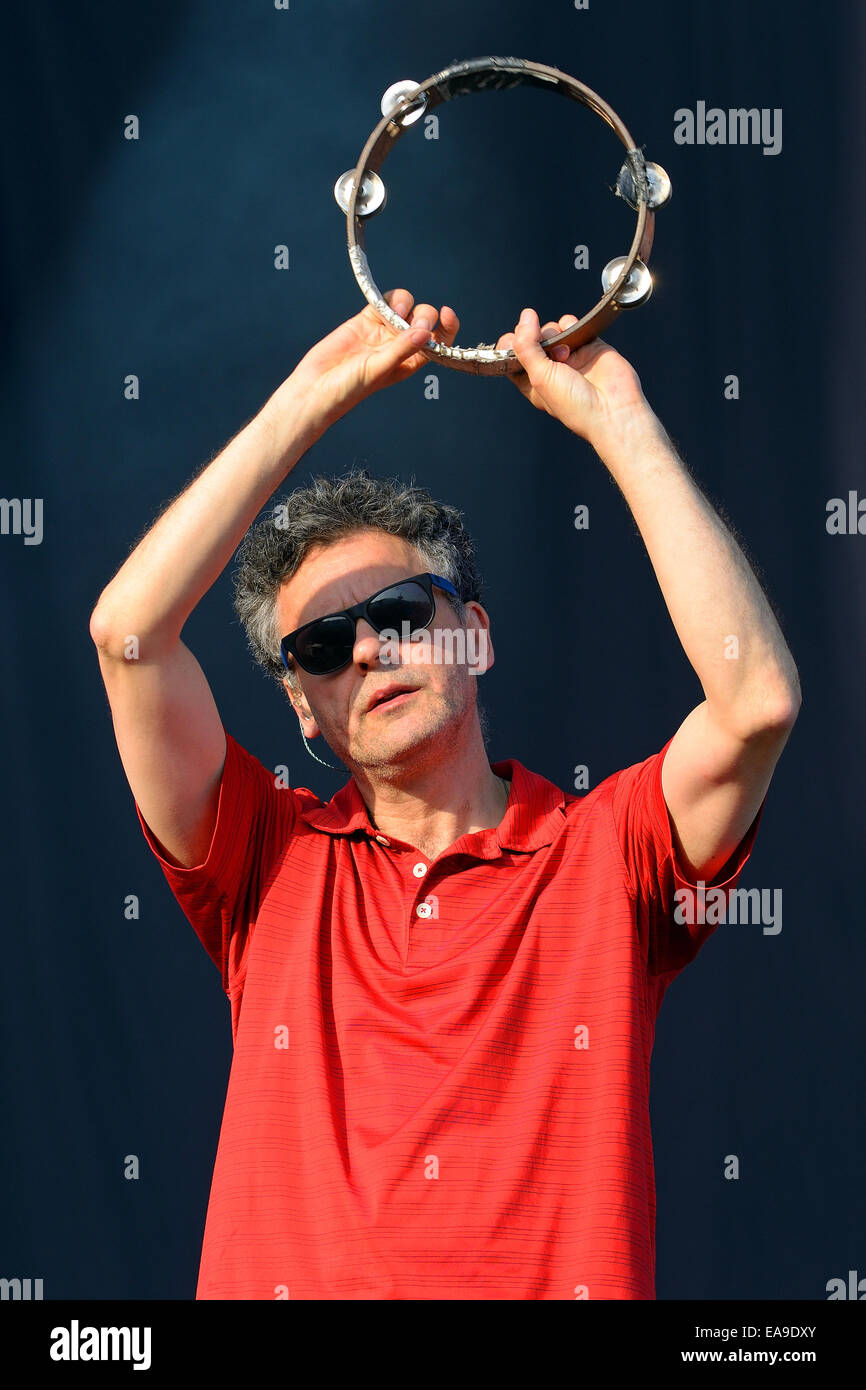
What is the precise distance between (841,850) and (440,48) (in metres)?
1.95

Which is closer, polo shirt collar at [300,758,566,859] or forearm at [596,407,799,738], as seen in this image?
forearm at [596,407,799,738]

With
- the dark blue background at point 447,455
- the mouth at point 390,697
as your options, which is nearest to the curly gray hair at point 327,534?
the mouth at point 390,697

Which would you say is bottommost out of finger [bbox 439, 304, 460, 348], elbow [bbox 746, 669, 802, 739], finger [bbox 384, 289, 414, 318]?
elbow [bbox 746, 669, 802, 739]

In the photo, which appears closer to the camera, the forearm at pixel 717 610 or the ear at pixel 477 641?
the forearm at pixel 717 610

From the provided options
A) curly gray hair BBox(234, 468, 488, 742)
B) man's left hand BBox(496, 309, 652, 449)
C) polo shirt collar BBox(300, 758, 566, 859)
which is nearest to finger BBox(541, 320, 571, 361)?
man's left hand BBox(496, 309, 652, 449)

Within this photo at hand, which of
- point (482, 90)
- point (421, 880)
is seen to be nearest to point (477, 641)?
point (421, 880)

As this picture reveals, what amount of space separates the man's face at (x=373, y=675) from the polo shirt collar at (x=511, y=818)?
0.28 feet

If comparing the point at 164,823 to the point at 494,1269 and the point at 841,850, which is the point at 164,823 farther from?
the point at 841,850

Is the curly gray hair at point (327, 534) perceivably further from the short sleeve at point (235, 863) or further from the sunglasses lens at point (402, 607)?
the short sleeve at point (235, 863)

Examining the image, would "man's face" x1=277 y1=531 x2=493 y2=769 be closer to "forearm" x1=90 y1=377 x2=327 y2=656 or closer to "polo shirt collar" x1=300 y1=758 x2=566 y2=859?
"polo shirt collar" x1=300 y1=758 x2=566 y2=859

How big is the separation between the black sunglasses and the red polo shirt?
180 millimetres

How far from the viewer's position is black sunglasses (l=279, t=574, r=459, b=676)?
2.32 meters

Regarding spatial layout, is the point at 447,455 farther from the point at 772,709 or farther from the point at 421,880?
the point at 772,709

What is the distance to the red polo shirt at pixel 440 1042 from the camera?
1.91 meters
